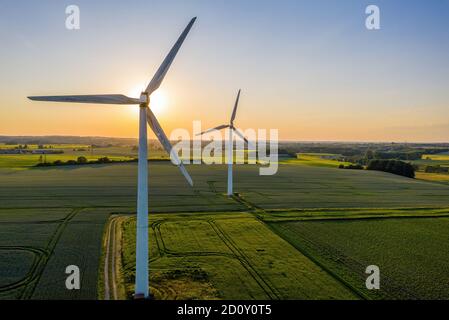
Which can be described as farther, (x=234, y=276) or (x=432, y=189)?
(x=432, y=189)

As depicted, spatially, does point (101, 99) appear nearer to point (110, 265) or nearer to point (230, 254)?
point (110, 265)

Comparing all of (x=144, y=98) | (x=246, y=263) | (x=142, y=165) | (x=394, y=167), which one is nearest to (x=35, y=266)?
(x=142, y=165)

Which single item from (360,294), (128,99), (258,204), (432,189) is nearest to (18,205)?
(258,204)

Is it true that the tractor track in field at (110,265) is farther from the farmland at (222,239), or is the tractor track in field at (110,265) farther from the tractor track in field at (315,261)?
the tractor track in field at (315,261)

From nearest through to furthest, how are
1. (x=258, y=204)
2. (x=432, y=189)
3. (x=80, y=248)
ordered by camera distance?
(x=80, y=248) → (x=258, y=204) → (x=432, y=189)

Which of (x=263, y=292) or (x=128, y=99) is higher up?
(x=128, y=99)

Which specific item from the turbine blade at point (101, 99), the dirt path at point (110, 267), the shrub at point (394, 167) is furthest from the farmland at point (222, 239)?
the shrub at point (394, 167)
